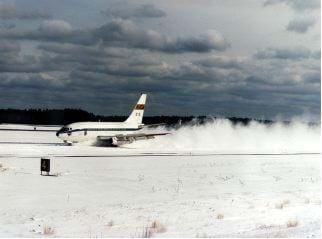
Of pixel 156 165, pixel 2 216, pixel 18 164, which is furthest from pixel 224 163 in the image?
pixel 2 216

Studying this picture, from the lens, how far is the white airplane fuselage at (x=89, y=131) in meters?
64.2

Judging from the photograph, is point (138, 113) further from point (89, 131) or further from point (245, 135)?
point (245, 135)

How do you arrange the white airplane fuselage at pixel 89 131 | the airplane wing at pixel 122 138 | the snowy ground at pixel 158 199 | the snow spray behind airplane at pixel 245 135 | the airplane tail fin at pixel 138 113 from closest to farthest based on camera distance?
the snowy ground at pixel 158 199 → the white airplane fuselage at pixel 89 131 → the airplane wing at pixel 122 138 → the airplane tail fin at pixel 138 113 → the snow spray behind airplane at pixel 245 135

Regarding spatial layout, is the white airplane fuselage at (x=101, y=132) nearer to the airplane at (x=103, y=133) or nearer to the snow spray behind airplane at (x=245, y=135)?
the airplane at (x=103, y=133)

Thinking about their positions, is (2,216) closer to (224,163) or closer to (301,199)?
(301,199)

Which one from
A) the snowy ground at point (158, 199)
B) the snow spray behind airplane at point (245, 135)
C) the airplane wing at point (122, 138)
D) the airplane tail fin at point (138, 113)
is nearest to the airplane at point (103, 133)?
the airplane wing at point (122, 138)

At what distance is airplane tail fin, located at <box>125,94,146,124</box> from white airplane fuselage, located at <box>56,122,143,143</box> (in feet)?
8.73

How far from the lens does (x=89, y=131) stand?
65188 millimetres

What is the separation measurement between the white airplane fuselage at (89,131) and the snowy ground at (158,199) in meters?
20.4

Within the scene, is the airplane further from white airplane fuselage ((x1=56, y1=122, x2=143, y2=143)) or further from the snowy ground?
the snowy ground

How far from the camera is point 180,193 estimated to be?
88.9 feet

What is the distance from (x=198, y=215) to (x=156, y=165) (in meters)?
21.4

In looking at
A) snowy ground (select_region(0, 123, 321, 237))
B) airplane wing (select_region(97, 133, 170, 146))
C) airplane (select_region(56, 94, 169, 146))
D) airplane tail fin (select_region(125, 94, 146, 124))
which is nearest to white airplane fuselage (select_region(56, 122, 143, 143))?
airplane (select_region(56, 94, 169, 146))

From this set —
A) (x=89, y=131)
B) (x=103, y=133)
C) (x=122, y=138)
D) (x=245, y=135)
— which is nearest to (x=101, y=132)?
(x=103, y=133)
